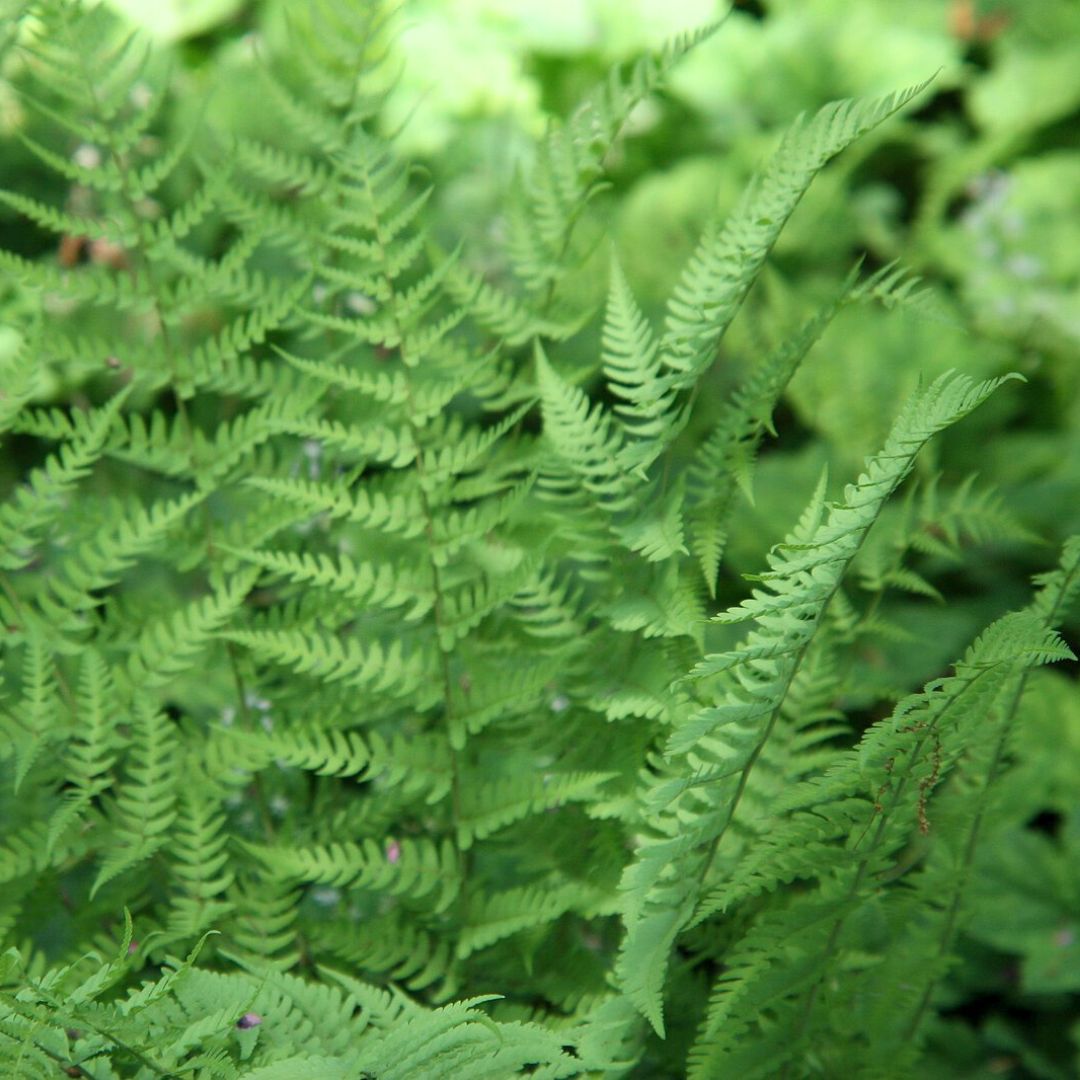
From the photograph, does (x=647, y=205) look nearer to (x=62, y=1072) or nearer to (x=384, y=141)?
(x=384, y=141)

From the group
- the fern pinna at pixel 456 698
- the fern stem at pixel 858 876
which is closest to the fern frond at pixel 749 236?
the fern pinna at pixel 456 698

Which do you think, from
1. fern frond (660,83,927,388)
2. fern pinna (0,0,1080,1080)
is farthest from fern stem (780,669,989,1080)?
fern frond (660,83,927,388)

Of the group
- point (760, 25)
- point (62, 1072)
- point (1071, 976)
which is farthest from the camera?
point (760, 25)

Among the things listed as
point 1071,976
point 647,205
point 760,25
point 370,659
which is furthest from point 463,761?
point 760,25

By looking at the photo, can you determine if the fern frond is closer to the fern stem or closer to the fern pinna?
the fern pinna

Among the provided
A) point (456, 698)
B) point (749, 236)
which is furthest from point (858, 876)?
point (749, 236)

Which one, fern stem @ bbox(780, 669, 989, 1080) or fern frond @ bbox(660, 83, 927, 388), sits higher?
fern frond @ bbox(660, 83, 927, 388)

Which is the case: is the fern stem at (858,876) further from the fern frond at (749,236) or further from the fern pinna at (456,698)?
the fern frond at (749,236)

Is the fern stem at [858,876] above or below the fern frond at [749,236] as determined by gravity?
below
